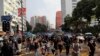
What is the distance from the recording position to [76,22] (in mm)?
126750

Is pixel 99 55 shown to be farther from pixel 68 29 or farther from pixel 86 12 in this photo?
pixel 68 29

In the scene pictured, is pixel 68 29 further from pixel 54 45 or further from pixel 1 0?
pixel 54 45

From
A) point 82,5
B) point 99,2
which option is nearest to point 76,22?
point 82,5

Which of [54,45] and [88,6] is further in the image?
[88,6]

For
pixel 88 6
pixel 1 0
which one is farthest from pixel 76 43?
pixel 1 0

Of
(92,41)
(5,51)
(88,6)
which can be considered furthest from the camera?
(88,6)

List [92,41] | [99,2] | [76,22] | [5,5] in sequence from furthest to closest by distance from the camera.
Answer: [76,22] → [5,5] → [99,2] → [92,41]

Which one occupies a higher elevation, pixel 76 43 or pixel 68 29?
pixel 76 43

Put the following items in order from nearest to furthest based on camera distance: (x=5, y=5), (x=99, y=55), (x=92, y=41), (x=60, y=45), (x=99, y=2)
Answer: (x=92, y=41) → (x=60, y=45) → (x=99, y=55) → (x=99, y=2) → (x=5, y=5)

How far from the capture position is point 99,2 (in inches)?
2908

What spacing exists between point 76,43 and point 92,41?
446 centimetres

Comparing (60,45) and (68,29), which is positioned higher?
(60,45)

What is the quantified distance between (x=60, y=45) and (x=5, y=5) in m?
75.7

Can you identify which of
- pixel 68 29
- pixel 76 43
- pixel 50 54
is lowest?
pixel 68 29
